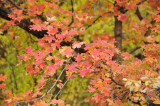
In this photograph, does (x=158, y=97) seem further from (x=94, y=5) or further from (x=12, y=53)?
(x=12, y=53)

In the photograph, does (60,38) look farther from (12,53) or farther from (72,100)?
(72,100)

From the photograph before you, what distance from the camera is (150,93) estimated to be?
84.8 inches

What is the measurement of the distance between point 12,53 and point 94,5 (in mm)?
3340

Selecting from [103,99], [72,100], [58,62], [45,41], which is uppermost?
[45,41]

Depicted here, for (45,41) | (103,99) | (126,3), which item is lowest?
(103,99)

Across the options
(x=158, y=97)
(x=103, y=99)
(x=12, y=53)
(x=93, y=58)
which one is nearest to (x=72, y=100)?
(x=12, y=53)

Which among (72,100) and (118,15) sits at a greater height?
(118,15)

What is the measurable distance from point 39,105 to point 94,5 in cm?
310

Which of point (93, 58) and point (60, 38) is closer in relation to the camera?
point (93, 58)

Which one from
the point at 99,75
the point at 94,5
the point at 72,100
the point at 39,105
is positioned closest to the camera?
the point at 39,105

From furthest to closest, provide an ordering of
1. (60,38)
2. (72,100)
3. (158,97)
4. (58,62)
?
(72,100), (60,38), (58,62), (158,97)

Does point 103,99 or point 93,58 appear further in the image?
point 103,99

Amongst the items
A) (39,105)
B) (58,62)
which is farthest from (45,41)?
(39,105)

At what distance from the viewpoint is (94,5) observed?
13.7 ft
